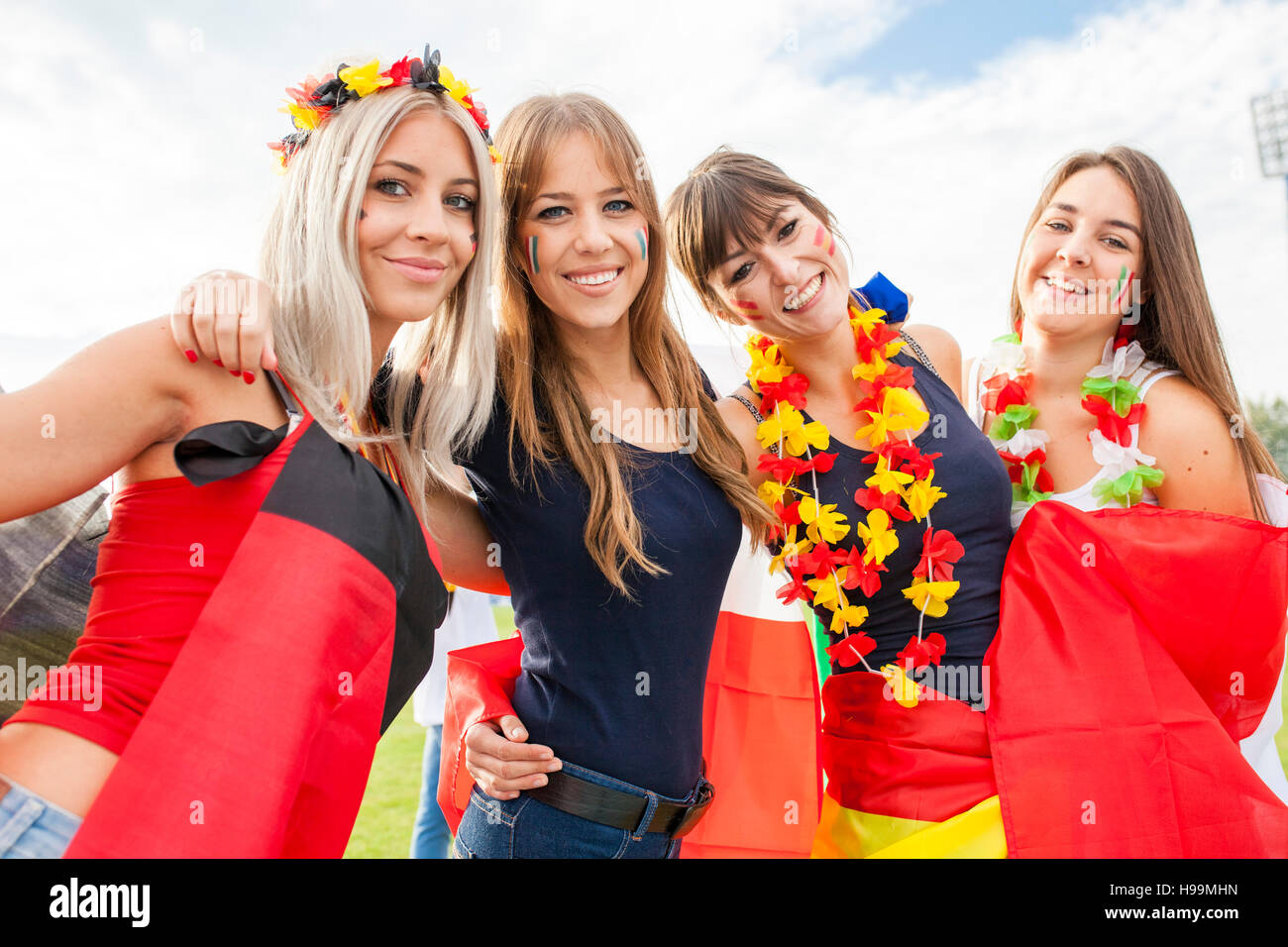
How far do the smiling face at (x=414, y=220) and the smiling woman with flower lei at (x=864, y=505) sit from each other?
29.4 inches

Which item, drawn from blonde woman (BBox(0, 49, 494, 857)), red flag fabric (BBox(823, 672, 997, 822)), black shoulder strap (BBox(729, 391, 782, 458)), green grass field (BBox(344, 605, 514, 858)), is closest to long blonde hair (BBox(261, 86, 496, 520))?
blonde woman (BBox(0, 49, 494, 857))

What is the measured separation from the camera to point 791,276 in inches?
88.2

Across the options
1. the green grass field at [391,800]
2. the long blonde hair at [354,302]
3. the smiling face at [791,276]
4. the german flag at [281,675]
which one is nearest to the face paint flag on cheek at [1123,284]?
the smiling face at [791,276]

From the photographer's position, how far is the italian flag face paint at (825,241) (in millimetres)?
2299

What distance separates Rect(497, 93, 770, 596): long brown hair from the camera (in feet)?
6.22

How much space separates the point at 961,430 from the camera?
228 cm

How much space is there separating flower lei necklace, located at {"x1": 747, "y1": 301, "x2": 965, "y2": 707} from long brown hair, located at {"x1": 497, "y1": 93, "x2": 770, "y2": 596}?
0.15 meters

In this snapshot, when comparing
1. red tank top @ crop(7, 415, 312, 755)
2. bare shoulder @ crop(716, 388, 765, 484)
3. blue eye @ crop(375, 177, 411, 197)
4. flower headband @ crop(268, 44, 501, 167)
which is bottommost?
red tank top @ crop(7, 415, 312, 755)

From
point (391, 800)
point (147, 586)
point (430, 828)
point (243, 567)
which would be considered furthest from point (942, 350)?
point (391, 800)

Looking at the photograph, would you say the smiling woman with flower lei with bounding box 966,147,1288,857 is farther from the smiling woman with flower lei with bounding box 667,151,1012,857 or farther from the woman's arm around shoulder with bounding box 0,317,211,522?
the woman's arm around shoulder with bounding box 0,317,211,522

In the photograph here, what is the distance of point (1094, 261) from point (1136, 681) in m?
1.13

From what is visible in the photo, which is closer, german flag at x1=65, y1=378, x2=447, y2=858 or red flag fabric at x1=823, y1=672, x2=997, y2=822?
german flag at x1=65, y1=378, x2=447, y2=858

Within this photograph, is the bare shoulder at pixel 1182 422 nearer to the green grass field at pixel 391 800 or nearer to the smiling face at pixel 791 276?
the smiling face at pixel 791 276
